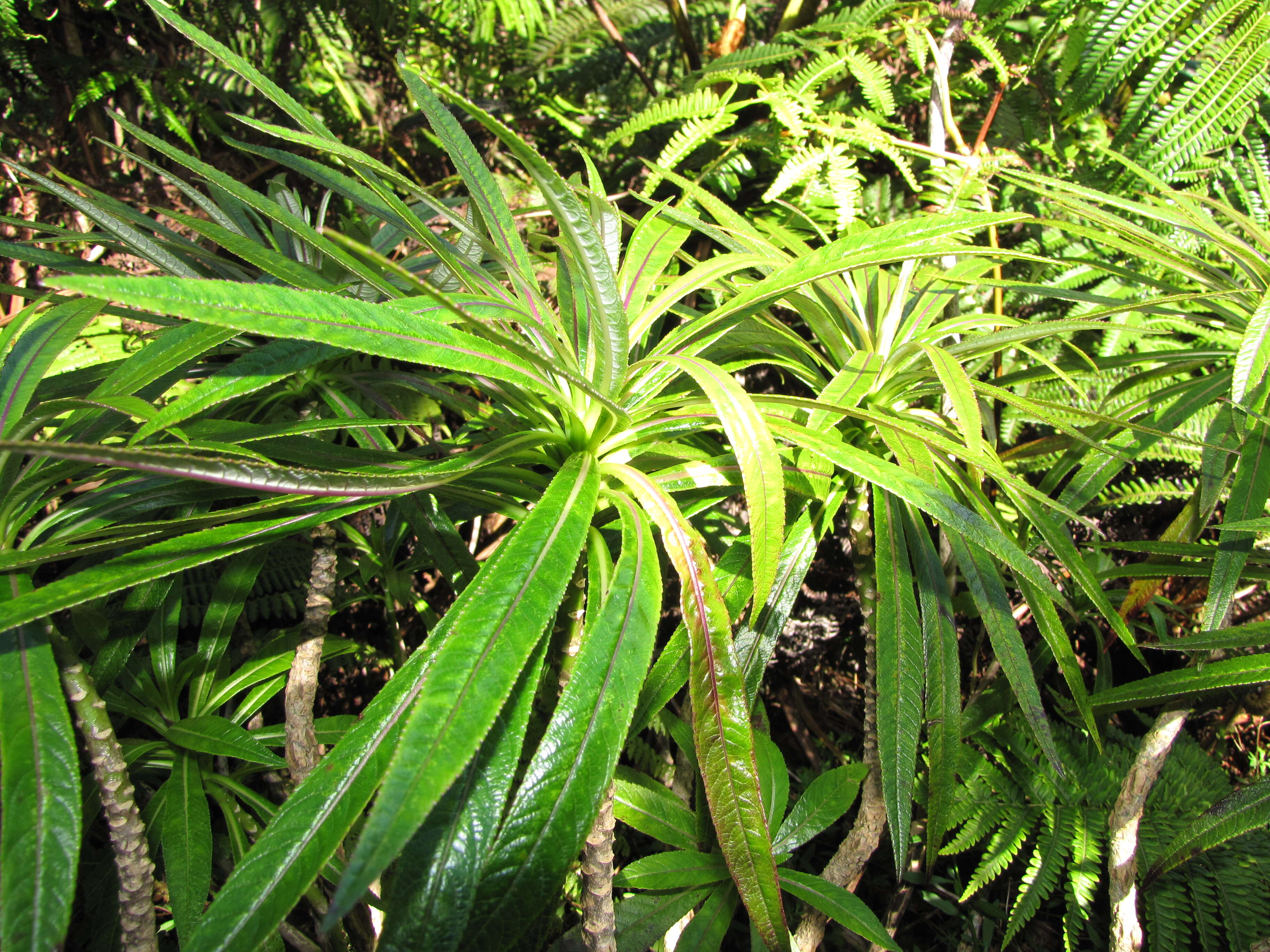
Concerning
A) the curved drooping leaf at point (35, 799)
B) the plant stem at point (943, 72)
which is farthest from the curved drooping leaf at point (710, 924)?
the plant stem at point (943, 72)

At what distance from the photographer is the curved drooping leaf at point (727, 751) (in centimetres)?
59

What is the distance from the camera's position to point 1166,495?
1.33m

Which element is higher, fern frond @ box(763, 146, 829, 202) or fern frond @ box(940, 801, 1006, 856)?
fern frond @ box(763, 146, 829, 202)

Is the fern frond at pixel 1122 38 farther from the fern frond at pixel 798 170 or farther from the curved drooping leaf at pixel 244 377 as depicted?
the curved drooping leaf at pixel 244 377

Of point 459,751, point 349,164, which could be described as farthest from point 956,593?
point 349,164

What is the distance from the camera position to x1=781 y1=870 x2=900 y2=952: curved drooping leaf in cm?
85

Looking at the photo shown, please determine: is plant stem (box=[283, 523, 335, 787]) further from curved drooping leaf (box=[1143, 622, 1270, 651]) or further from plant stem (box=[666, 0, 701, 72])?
plant stem (box=[666, 0, 701, 72])

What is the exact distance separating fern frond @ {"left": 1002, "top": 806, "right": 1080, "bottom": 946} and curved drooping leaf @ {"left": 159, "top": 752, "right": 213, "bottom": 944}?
108cm

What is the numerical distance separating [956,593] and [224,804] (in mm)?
1223

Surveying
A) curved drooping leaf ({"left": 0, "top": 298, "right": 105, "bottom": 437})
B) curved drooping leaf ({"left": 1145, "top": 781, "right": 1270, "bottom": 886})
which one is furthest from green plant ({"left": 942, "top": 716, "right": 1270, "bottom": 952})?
curved drooping leaf ({"left": 0, "top": 298, "right": 105, "bottom": 437})

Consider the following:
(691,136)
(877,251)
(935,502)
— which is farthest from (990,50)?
(935,502)

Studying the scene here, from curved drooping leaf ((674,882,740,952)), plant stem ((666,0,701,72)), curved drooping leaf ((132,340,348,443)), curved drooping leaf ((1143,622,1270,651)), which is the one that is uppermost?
plant stem ((666,0,701,72))

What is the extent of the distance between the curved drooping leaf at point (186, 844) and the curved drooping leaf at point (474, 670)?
1.77 feet

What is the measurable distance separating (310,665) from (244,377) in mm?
422
